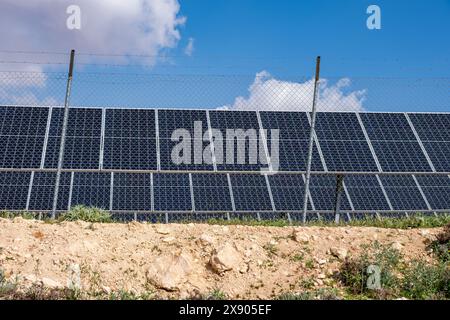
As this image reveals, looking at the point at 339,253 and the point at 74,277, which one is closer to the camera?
the point at 74,277

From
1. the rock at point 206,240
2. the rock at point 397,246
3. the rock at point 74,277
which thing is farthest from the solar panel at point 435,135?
the rock at point 74,277

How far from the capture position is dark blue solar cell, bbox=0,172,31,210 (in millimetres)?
14469

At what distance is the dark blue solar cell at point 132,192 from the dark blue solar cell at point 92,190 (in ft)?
0.72

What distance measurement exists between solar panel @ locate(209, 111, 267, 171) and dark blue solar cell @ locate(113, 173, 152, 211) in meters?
2.16

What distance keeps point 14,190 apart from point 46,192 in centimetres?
83

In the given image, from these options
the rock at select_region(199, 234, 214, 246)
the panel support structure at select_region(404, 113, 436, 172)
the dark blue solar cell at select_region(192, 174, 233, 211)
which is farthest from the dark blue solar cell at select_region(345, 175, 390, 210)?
the rock at select_region(199, 234, 214, 246)

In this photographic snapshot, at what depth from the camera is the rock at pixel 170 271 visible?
8.48 meters

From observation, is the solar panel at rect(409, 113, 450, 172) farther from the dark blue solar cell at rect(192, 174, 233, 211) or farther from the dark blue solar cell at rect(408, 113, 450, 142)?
the dark blue solar cell at rect(192, 174, 233, 211)

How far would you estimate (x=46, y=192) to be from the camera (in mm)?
14703

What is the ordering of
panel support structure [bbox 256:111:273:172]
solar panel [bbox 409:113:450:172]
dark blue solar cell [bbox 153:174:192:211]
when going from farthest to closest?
1. solar panel [bbox 409:113:450:172]
2. panel support structure [bbox 256:111:273:172]
3. dark blue solar cell [bbox 153:174:192:211]

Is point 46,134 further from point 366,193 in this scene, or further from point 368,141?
point 368,141

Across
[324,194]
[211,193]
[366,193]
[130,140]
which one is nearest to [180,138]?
[130,140]
